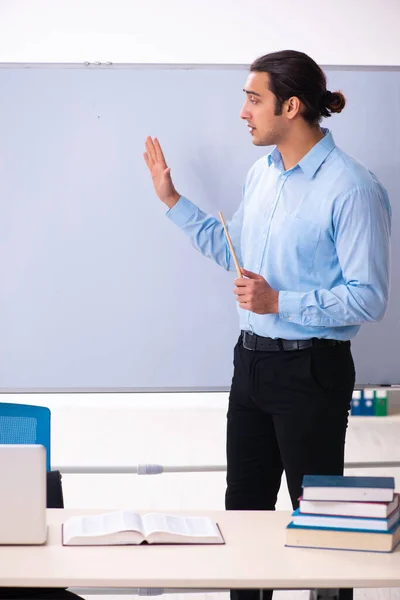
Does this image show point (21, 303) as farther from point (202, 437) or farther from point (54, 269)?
point (202, 437)

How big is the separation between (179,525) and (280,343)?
0.72m

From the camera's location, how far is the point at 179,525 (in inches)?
69.9

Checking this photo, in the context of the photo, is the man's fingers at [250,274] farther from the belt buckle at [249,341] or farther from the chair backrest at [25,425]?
the chair backrest at [25,425]

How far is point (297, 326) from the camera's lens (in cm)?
234

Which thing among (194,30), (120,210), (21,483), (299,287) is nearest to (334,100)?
(299,287)

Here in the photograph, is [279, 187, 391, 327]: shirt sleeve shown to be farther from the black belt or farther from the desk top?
the desk top

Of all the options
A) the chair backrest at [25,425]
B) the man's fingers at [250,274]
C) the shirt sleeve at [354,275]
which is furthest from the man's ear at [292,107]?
the chair backrest at [25,425]

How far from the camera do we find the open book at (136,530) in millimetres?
1682

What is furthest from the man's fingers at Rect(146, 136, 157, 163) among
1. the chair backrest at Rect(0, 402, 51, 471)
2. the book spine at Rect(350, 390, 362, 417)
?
the book spine at Rect(350, 390, 362, 417)

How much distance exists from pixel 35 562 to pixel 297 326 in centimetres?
103

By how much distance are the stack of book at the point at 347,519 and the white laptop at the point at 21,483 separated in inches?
19.3

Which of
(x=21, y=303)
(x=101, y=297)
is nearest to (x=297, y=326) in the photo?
(x=101, y=297)

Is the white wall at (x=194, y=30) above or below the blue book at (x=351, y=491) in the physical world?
above

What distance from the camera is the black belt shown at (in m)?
2.33
